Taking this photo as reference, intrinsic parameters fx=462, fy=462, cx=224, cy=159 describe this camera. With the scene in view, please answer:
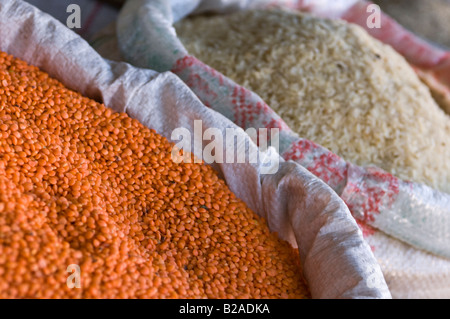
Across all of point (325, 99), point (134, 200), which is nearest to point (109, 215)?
point (134, 200)

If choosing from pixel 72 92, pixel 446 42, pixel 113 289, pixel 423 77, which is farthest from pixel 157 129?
pixel 446 42

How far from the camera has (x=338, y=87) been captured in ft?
4.72

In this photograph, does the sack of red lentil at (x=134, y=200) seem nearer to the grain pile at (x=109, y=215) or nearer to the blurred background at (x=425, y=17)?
the grain pile at (x=109, y=215)

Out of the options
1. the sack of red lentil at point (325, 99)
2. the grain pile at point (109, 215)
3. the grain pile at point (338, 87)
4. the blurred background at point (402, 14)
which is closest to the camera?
the grain pile at point (109, 215)

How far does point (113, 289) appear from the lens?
2.63 feet

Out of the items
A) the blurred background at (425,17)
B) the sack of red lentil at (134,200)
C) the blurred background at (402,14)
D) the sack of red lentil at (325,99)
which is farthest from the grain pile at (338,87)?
the blurred background at (425,17)

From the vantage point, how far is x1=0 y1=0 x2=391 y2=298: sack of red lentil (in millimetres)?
814

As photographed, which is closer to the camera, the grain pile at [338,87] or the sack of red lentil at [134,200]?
the sack of red lentil at [134,200]

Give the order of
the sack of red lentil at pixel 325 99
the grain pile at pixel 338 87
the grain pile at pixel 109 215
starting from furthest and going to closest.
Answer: the grain pile at pixel 338 87
the sack of red lentil at pixel 325 99
the grain pile at pixel 109 215

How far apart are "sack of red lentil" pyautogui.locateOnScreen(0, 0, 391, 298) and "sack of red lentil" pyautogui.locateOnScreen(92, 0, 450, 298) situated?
12 cm

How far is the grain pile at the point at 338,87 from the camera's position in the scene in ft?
4.43

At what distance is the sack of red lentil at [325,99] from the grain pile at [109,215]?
23cm

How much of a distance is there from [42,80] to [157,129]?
0.31 metres

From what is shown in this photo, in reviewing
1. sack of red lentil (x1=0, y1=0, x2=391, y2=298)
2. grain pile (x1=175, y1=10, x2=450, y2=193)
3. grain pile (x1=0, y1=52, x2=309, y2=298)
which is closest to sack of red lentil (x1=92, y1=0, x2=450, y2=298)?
grain pile (x1=175, y1=10, x2=450, y2=193)
